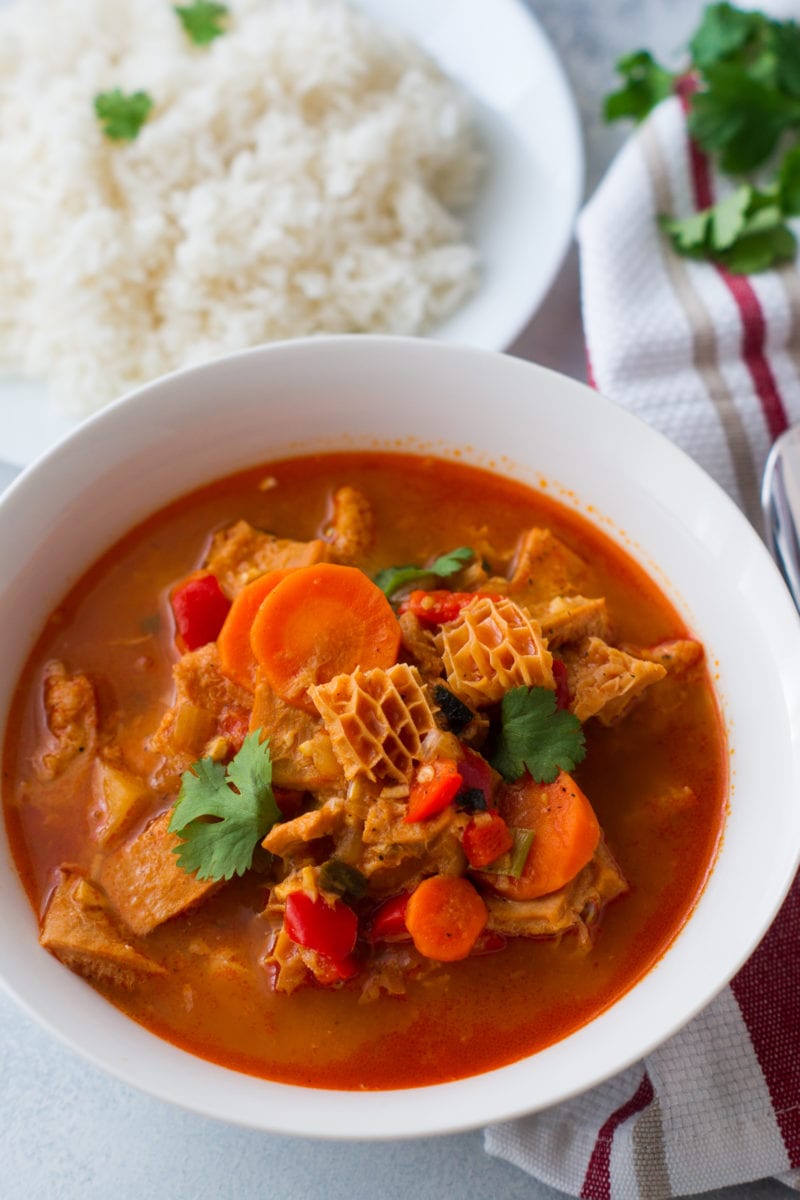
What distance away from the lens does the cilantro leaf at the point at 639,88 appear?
4.25 m

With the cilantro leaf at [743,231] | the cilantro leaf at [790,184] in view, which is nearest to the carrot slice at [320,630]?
the cilantro leaf at [743,231]

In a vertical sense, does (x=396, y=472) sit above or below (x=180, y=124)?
below

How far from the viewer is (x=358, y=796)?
8.66 ft

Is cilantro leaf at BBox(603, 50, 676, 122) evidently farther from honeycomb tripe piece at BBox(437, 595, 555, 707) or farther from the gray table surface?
the gray table surface

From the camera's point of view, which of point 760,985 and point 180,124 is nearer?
point 760,985

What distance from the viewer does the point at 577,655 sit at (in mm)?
2943

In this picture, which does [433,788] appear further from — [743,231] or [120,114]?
[120,114]

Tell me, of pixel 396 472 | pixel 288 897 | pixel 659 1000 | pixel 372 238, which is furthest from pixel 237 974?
pixel 372 238

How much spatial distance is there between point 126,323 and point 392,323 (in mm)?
944

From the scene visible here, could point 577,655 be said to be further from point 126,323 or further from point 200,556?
point 126,323

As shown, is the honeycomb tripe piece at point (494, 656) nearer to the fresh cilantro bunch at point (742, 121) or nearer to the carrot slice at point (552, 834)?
the carrot slice at point (552, 834)

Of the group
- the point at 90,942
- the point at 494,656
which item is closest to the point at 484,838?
the point at 494,656

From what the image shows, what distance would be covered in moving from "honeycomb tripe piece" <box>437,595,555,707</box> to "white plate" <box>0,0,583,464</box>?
1.46m

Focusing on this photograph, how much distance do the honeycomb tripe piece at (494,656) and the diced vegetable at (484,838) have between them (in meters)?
0.29
